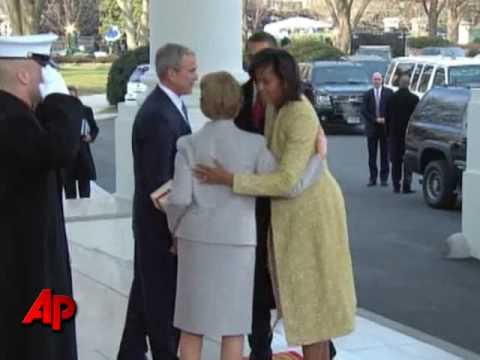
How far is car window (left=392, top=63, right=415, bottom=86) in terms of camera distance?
2561cm

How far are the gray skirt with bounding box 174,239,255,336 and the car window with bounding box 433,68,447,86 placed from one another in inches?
759

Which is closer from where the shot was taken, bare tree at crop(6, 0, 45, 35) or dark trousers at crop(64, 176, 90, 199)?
dark trousers at crop(64, 176, 90, 199)

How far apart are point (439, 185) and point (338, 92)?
41.3 ft

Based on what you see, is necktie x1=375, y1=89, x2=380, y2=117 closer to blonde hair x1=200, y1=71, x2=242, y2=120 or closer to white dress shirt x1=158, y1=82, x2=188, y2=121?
white dress shirt x1=158, y1=82, x2=188, y2=121

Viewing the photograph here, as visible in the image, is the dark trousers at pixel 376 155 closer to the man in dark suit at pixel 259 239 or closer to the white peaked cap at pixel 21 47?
the man in dark suit at pixel 259 239

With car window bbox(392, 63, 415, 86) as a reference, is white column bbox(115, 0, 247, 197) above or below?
above

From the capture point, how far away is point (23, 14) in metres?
38.2

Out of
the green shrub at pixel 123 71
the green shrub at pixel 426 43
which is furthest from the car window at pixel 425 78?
the green shrub at pixel 426 43

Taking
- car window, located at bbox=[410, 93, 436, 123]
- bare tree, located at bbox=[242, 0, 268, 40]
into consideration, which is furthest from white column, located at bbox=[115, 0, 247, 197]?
bare tree, located at bbox=[242, 0, 268, 40]

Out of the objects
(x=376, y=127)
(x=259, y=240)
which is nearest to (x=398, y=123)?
(x=376, y=127)

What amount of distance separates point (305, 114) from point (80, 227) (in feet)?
18.6

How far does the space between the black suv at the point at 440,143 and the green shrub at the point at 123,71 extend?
2119 cm

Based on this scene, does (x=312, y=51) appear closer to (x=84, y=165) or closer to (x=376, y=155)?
(x=376, y=155)

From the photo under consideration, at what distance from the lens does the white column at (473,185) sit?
434 inches
